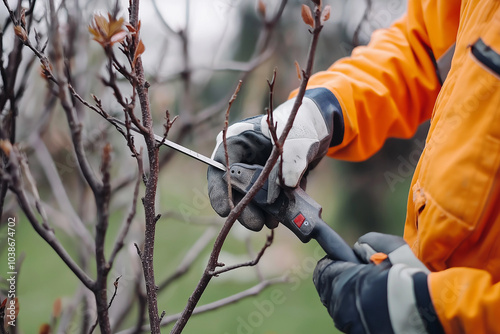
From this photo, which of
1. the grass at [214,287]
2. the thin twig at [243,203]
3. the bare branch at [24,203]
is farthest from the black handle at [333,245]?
the grass at [214,287]

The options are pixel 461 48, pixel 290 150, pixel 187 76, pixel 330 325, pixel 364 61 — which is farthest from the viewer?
pixel 330 325

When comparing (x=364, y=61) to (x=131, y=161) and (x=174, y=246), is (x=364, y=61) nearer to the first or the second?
(x=131, y=161)

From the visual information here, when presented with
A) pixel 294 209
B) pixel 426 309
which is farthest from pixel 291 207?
pixel 426 309

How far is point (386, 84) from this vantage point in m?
1.48

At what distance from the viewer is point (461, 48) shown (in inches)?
42.1

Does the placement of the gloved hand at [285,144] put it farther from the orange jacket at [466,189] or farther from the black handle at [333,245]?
the orange jacket at [466,189]

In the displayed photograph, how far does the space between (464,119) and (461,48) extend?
0.20m

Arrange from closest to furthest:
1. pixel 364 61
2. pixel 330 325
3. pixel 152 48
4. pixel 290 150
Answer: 1. pixel 290 150
2. pixel 364 61
3. pixel 152 48
4. pixel 330 325

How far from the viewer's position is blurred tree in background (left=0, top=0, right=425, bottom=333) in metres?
1.61

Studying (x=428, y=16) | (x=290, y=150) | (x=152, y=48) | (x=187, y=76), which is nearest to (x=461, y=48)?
(x=428, y=16)

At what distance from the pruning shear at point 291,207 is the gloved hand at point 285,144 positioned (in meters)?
0.03

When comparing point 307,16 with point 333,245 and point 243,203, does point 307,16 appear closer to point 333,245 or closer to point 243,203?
point 243,203

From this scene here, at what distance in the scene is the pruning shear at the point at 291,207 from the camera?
3.94 ft

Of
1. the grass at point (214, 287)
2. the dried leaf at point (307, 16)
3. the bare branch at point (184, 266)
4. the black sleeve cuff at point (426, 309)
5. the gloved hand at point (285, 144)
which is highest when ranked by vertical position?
the dried leaf at point (307, 16)
